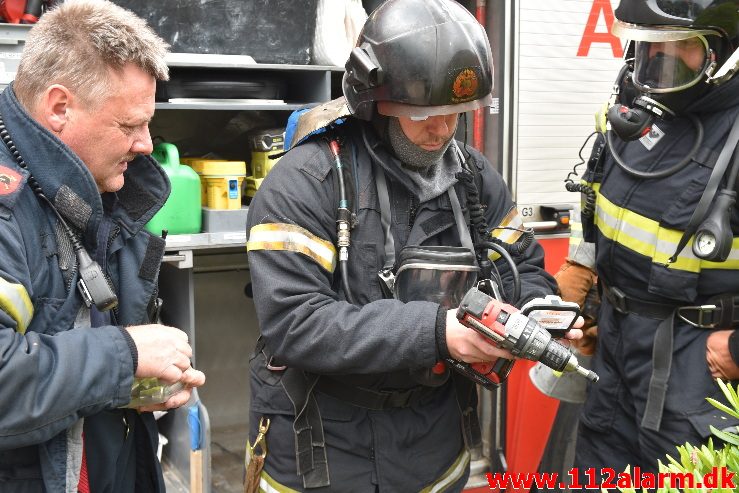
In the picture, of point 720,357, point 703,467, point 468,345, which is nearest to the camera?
point 703,467

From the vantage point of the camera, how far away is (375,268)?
2104 mm

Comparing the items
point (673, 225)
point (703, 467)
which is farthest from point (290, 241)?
point (673, 225)

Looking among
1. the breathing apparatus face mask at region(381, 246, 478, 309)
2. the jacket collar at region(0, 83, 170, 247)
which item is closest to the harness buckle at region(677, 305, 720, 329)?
the breathing apparatus face mask at region(381, 246, 478, 309)

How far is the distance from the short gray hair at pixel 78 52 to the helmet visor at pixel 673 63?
160 cm

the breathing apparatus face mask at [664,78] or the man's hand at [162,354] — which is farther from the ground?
the breathing apparatus face mask at [664,78]

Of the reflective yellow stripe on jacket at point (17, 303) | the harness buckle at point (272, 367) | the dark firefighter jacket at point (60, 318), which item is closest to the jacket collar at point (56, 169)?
the dark firefighter jacket at point (60, 318)

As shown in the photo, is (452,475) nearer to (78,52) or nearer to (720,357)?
(720,357)

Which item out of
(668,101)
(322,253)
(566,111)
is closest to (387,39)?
(322,253)

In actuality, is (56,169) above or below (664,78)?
below

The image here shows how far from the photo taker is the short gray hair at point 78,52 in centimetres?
Result: 168

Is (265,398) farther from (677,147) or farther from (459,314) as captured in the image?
(677,147)

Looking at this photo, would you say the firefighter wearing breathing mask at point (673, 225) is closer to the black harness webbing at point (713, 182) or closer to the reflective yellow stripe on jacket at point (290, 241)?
the black harness webbing at point (713, 182)

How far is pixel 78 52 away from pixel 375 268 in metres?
0.93

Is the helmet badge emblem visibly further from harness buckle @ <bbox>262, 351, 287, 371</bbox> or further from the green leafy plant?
the green leafy plant
